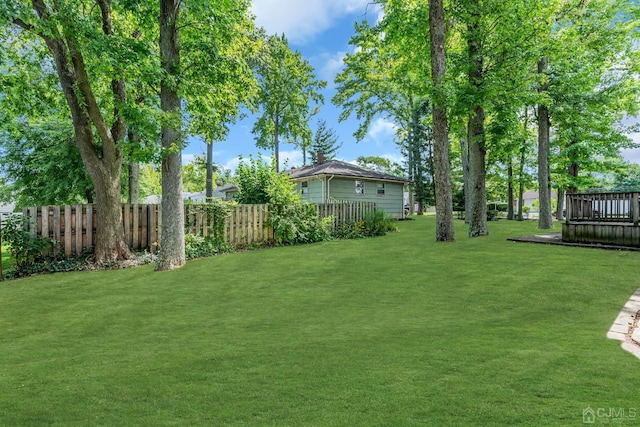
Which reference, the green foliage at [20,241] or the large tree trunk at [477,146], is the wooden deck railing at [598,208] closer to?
the large tree trunk at [477,146]

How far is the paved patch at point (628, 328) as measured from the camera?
338 centimetres

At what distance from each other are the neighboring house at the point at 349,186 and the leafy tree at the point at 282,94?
181 inches

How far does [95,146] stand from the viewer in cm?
963

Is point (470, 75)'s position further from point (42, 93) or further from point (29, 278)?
point (29, 278)

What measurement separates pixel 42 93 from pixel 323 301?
10520mm

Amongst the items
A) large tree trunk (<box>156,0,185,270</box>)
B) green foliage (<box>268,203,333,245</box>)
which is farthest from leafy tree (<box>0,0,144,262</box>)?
green foliage (<box>268,203,333,245</box>)

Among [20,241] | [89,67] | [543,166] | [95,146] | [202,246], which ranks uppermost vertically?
[89,67]

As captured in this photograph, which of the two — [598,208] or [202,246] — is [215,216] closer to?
[202,246]

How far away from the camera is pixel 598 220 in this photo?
1124 cm

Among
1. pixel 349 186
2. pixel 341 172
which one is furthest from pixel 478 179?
pixel 349 186

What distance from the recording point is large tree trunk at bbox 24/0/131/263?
350 inches

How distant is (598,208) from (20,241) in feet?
52.5

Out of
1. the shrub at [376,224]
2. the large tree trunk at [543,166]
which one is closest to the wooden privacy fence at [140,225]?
the shrub at [376,224]

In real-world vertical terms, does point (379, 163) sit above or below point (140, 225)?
above
